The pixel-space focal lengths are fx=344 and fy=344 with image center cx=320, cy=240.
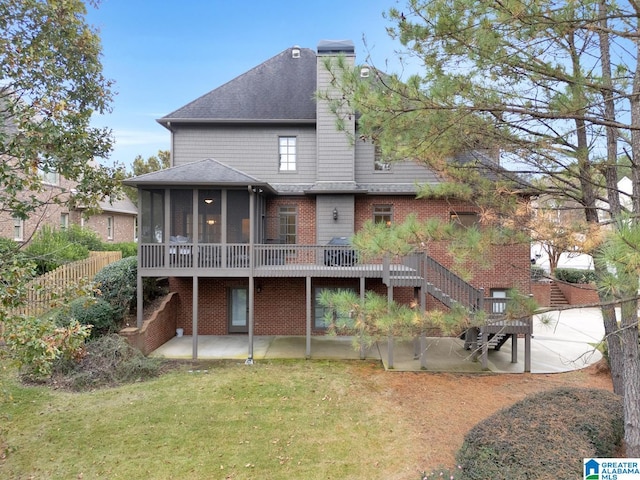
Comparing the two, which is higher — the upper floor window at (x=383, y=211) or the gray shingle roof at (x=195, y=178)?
the gray shingle roof at (x=195, y=178)

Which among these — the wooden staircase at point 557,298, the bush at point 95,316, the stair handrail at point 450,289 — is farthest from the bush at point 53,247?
the wooden staircase at point 557,298

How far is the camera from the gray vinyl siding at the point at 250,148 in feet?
40.9

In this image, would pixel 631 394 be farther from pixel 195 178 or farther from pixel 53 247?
pixel 53 247

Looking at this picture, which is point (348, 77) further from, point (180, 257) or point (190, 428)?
point (180, 257)

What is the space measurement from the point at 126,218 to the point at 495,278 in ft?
78.4

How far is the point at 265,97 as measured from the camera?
525 inches

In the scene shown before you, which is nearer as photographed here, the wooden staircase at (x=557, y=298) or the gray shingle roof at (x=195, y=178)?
the gray shingle roof at (x=195, y=178)

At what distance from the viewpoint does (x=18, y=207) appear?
4.15m

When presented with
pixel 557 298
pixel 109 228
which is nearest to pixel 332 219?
pixel 557 298

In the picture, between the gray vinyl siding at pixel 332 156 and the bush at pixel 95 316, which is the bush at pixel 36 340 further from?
the gray vinyl siding at pixel 332 156

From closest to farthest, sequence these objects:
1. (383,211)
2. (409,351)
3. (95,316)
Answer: (95,316) → (409,351) → (383,211)

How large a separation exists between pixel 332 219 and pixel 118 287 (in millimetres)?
6901

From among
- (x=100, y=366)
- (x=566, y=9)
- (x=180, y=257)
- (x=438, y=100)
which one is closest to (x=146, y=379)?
(x=100, y=366)

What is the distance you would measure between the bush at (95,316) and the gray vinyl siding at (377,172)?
8.74 meters
